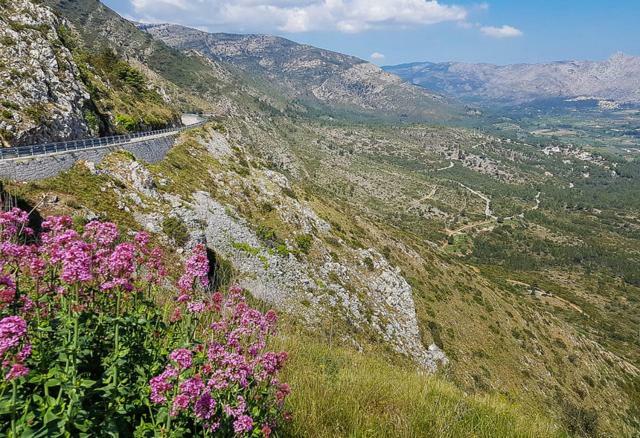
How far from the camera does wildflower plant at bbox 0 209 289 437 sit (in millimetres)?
3129

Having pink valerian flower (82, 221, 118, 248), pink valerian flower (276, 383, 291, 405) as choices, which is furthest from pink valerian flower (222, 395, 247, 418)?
pink valerian flower (82, 221, 118, 248)

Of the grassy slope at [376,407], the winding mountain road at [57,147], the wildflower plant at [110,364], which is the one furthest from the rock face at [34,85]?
the grassy slope at [376,407]

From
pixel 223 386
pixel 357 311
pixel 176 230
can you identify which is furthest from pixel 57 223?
pixel 357 311

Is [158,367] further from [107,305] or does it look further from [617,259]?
[617,259]

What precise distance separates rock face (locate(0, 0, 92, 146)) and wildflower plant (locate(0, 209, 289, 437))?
32.6 m

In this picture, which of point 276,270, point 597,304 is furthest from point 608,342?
point 276,270

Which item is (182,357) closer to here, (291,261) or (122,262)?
(122,262)

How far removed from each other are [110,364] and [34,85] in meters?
41.8

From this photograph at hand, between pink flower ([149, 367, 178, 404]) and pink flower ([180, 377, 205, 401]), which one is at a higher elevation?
pink flower ([180, 377, 205, 401])

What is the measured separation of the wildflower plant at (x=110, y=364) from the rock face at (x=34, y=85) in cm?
3261

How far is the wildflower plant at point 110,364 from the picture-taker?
10.3 ft

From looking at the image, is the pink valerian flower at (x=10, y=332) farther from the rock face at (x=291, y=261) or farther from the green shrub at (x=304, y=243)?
the green shrub at (x=304, y=243)

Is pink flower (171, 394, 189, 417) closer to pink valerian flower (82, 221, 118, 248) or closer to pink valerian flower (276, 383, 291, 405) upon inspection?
pink valerian flower (276, 383, 291, 405)

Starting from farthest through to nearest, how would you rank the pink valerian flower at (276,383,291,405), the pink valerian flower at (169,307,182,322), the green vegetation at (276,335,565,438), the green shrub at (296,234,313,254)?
the green shrub at (296,234,313,254)
the green vegetation at (276,335,565,438)
the pink valerian flower at (169,307,182,322)
the pink valerian flower at (276,383,291,405)
